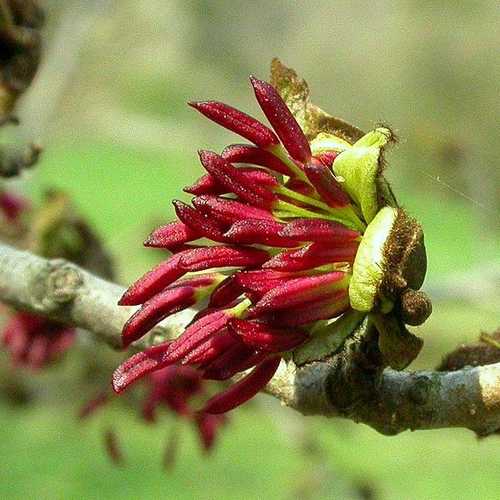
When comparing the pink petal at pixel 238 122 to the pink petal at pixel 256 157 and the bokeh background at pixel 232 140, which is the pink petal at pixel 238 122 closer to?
the pink petal at pixel 256 157

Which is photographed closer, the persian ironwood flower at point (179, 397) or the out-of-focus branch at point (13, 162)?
the out-of-focus branch at point (13, 162)

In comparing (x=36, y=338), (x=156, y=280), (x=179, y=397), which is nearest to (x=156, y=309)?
(x=156, y=280)

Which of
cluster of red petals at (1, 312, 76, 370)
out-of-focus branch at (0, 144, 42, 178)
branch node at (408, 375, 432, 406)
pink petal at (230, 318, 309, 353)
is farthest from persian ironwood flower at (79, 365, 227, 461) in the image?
pink petal at (230, 318, 309, 353)

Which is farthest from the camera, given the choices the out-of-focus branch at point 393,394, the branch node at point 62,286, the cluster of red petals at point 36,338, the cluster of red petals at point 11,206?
the cluster of red petals at point 11,206

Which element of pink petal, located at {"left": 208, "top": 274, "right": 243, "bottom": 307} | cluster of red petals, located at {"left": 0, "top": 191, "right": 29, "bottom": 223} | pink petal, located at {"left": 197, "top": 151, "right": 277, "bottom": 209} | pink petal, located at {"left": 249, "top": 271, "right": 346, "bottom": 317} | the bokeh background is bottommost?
the bokeh background

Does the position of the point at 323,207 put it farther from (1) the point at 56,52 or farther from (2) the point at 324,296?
(1) the point at 56,52

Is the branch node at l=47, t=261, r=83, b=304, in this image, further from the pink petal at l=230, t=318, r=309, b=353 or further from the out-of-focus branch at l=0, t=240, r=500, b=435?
the pink petal at l=230, t=318, r=309, b=353

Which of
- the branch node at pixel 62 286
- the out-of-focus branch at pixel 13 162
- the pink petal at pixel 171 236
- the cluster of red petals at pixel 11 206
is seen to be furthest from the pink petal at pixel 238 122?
the cluster of red petals at pixel 11 206
